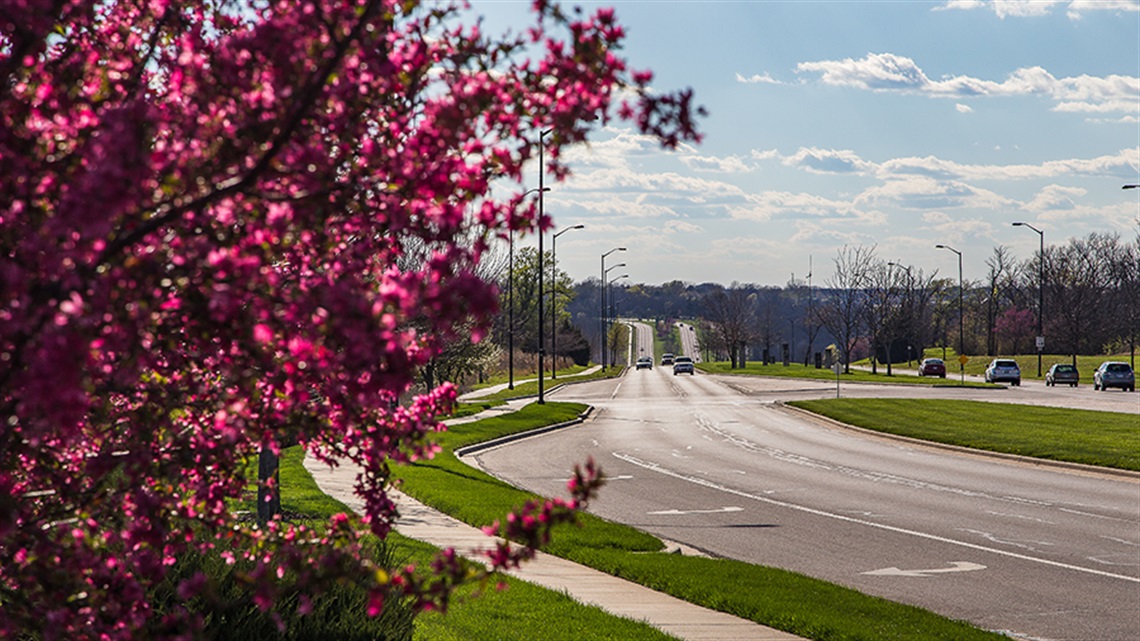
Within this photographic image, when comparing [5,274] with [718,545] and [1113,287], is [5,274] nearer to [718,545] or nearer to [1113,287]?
[718,545]

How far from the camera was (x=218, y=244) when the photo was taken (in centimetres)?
298

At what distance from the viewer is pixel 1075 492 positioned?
75.2 feet

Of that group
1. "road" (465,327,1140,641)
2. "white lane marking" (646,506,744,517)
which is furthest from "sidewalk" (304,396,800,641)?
"white lane marking" (646,506,744,517)

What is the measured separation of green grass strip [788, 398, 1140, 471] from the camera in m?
29.0

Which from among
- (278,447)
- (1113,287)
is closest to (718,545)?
(278,447)

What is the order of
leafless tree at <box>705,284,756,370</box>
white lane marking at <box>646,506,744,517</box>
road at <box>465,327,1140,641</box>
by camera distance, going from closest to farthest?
1. road at <box>465,327,1140,641</box>
2. white lane marking at <box>646,506,744,517</box>
3. leafless tree at <box>705,284,756,370</box>

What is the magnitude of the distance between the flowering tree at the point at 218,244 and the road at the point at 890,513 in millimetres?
10176

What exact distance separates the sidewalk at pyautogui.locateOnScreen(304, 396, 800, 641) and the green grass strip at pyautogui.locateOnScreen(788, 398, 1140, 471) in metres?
17.0

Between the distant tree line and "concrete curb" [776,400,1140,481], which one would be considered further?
the distant tree line

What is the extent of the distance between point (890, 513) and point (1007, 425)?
1902 centimetres

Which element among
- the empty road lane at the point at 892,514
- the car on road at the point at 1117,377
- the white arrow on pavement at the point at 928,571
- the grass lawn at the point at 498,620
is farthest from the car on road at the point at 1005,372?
the grass lawn at the point at 498,620

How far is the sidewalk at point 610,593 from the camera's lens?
10711 millimetres

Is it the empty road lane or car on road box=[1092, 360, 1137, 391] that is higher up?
car on road box=[1092, 360, 1137, 391]

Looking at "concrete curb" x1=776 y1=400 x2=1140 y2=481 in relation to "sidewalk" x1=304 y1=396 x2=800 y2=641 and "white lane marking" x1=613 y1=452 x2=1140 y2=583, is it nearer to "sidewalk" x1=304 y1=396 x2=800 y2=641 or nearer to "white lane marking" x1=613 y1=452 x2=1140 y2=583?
"white lane marking" x1=613 y1=452 x2=1140 y2=583
